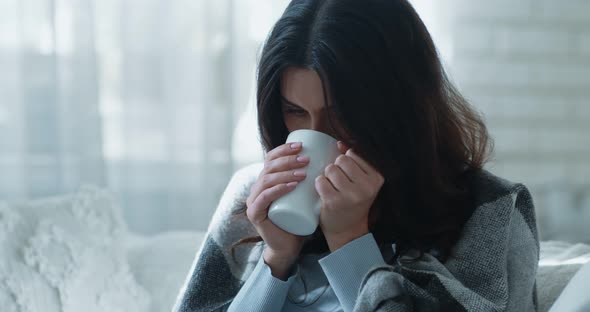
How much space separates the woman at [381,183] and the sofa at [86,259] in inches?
8.5

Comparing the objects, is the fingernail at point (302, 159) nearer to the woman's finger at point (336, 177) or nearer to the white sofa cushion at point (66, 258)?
the woman's finger at point (336, 177)

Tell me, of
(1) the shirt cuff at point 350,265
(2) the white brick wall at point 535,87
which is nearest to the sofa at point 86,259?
(1) the shirt cuff at point 350,265

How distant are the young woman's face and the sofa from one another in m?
0.43

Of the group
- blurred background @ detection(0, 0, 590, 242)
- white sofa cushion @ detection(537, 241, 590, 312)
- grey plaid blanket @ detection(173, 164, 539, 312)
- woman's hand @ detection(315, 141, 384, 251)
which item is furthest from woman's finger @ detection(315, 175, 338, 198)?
blurred background @ detection(0, 0, 590, 242)

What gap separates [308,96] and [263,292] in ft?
0.93

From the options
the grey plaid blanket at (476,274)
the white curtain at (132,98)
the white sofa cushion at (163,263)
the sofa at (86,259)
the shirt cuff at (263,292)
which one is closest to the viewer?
the grey plaid blanket at (476,274)

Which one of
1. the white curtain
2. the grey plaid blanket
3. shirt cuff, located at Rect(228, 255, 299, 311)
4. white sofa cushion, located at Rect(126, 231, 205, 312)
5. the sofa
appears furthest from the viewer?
the white curtain

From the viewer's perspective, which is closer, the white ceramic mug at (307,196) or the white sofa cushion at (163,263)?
the white ceramic mug at (307,196)

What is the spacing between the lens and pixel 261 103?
0.98 m

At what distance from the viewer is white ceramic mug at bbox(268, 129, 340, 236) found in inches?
33.6

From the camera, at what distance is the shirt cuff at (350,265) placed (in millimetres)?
909

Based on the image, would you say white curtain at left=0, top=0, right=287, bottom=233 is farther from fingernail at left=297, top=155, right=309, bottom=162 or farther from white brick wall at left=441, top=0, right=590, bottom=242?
fingernail at left=297, top=155, right=309, bottom=162

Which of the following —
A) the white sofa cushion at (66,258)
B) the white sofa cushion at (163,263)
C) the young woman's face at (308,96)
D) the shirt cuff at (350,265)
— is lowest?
the white sofa cushion at (163,263)

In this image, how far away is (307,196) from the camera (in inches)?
33.9
